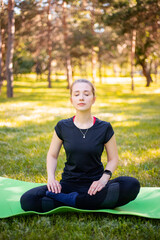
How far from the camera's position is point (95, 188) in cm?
265

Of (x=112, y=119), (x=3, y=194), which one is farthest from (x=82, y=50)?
(x=3, y=194)

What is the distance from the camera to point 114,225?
2.55 meters

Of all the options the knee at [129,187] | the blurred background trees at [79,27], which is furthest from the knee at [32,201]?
the blurred background trees at [79,27]

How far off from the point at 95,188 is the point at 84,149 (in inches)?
15.5

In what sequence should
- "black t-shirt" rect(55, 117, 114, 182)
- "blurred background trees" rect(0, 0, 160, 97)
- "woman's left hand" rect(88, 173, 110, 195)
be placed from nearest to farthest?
"woman's left hand" rect(88, 173, 110, 195) < "black t-shirt" rect(55, 117, 114, 182) < "blurred background trees" rect(0, 0, 160, 97)

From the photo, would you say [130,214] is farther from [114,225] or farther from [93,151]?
[93,151]

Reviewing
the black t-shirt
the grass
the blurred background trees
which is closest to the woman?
the black t-shirt

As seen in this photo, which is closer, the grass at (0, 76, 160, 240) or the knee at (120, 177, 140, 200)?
the grass at (0, 76, 160, 240)

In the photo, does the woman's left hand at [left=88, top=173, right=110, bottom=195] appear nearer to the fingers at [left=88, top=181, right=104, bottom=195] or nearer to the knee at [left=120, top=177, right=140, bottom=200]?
the fingers at [left=88, top=181, right=104, bottom=195]

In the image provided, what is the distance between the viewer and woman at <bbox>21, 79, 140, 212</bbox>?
8.89ft

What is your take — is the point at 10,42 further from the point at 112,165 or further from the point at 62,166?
the point at 112,165

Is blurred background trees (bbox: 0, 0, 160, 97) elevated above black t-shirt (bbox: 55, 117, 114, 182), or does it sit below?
above

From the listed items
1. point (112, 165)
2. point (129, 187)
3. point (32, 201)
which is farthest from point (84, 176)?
point (32, 201)

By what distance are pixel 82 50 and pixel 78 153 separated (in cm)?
2490
